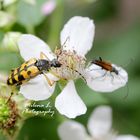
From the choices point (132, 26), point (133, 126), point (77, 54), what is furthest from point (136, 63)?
point (77, 54)

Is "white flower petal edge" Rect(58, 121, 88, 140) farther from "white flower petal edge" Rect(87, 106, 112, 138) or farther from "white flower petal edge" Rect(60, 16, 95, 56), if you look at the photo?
"white flower petal edge" Rect(60, 16, 95, 56)

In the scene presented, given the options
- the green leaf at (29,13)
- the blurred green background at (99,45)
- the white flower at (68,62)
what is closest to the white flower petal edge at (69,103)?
the white flower at (68,62)

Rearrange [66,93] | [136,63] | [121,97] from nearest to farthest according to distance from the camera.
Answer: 1. [66,93]
2. [121,97]
3. [136,63]

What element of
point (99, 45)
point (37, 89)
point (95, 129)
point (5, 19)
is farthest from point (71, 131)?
point (99, 45)

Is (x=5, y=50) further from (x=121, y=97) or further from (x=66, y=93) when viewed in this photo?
(x=121, y=97)

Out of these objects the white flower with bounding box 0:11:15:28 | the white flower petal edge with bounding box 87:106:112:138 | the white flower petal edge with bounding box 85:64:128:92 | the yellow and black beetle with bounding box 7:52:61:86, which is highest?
the white flower with bounding box 0:11:15:28

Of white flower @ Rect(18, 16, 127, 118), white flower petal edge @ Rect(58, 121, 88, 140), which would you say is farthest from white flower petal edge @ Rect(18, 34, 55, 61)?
white flower petal edge @ Rect(58, 121, 88, 140)
